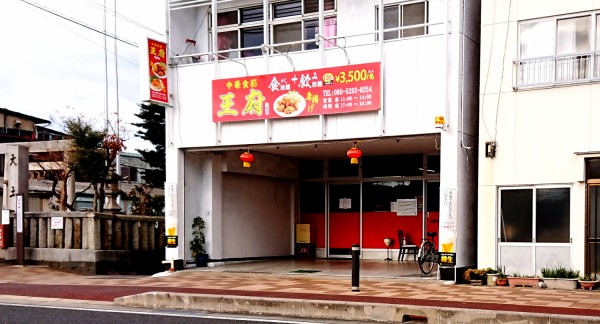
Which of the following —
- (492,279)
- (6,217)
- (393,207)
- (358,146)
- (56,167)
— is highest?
(358,146)

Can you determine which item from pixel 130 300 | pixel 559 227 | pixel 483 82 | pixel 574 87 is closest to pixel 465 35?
pixel 483 82

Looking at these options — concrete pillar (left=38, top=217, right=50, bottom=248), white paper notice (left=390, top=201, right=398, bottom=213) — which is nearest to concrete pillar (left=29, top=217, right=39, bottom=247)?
concrete pillar (left=38, top=217, right=50, bottom=248)

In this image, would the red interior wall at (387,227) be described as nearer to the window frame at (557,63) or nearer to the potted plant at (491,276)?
the potted plant at (491,276)

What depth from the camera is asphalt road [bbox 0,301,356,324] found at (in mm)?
11125

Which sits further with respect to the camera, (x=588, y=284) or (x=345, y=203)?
(x=345, y=203)

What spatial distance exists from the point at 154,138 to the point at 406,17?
18.2m

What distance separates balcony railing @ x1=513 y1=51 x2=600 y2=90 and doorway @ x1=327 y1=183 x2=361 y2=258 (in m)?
9.10

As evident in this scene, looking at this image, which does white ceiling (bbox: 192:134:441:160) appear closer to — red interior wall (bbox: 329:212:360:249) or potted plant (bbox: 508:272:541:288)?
red interior wall (bbox: 329:212:360:249)

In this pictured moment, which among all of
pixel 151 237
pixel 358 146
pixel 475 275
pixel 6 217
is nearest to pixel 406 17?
pixel 358 146

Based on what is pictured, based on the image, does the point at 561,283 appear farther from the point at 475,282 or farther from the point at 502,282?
the point at 475,282

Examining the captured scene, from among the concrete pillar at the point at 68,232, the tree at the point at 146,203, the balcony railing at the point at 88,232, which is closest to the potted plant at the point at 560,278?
the balcony railing at the point at 88,232

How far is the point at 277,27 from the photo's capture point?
2136cm

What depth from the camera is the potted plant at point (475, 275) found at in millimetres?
16141

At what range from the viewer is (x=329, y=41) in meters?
19.1
